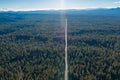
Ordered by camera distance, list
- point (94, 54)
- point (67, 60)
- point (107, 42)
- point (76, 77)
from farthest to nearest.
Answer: point (107, 42), point (94, 54), point (67, 60), point (76, 77)

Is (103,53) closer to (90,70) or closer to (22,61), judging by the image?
(90,70)

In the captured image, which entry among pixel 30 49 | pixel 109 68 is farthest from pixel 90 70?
pixel 30 49

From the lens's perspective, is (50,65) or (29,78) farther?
(50,65)

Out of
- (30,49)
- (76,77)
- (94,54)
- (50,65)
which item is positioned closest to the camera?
(76,77)

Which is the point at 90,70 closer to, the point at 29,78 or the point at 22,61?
the point at 29,78

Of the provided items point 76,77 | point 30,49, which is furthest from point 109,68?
point 30,49

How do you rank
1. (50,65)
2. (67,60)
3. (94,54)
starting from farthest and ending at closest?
(94,54) < (67,60) < (50,65)

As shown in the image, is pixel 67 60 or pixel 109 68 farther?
pixel 67 60

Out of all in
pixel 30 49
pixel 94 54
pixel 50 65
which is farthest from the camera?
pixel 30 49

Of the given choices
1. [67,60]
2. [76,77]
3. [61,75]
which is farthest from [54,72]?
[67,60]
